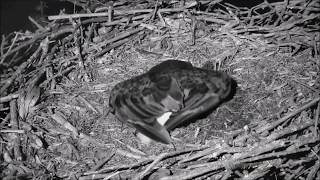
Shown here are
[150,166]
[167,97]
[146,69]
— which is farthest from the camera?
[146,69]

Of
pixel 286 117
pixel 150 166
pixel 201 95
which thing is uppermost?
pixel 201 95

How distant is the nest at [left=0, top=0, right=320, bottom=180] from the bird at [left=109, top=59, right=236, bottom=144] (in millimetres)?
171

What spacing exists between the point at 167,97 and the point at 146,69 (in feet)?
1.92

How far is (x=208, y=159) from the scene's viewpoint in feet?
8.13

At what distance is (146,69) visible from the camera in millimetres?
3170

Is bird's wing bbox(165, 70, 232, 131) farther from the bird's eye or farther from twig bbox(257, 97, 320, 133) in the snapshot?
twig bbox(257, 97, 320, 133)

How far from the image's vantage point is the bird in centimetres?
252

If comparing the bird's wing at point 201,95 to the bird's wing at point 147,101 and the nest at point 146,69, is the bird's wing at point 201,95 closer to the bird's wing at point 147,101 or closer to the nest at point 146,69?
the bird's wing at point 147,101

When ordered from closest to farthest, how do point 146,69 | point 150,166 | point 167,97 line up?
point 150,166, point 167,97, point 146,69

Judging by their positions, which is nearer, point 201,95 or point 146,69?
point 201,95

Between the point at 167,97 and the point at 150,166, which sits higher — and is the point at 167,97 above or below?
above

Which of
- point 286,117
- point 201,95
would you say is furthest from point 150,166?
point 286,117

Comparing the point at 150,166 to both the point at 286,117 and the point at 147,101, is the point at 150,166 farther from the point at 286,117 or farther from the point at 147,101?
the point at 286,117

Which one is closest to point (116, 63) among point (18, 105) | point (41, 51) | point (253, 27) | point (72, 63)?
point (72, 63)
